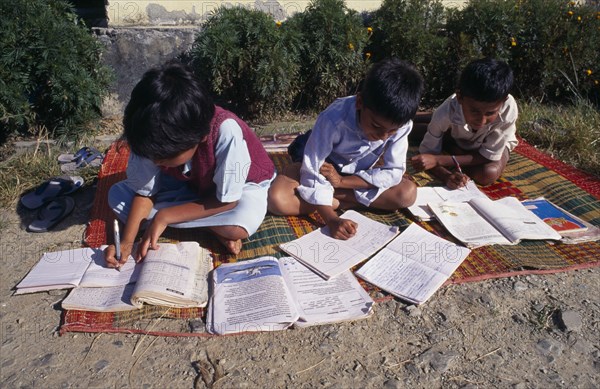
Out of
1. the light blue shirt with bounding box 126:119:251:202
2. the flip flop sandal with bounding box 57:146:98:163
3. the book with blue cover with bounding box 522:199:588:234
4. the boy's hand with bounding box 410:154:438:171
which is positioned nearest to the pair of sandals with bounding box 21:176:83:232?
the flip flop sandal with bounding box 57:146:98:163

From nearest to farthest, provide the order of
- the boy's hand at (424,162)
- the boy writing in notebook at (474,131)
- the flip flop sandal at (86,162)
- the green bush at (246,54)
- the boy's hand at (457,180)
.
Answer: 1. the boy writing in notebook at (474,131)
2. the boy's hand at (457,180)
3. the boy's hand at (424,162)
4. the flip flop sandal at (86,162)
5. the green bush at (246,54)

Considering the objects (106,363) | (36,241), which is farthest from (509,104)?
(36,241)

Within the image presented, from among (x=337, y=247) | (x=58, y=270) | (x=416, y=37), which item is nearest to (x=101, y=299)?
(x=58, y=270)

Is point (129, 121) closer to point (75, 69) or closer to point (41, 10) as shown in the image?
point (75, 69)

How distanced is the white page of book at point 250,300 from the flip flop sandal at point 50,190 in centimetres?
143

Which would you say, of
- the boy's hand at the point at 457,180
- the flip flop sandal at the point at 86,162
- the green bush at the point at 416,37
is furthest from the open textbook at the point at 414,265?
the green bush at the point at 416,37

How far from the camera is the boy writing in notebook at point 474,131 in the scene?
9.88 feet

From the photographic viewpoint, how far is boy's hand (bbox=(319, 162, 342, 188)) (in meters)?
2.91

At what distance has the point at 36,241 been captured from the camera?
2865mm

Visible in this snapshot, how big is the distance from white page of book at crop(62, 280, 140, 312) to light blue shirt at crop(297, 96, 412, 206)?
1.09 metres

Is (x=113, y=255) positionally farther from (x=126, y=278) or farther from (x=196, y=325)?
(x=196, y=325)

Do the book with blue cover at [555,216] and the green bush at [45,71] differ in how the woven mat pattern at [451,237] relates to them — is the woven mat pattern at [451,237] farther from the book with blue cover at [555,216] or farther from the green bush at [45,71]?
the green bush at [45,71]

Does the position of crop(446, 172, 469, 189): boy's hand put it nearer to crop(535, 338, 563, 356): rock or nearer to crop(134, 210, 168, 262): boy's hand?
crop(535, 338, 563, 356): rock

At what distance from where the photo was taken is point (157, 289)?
2213mm
